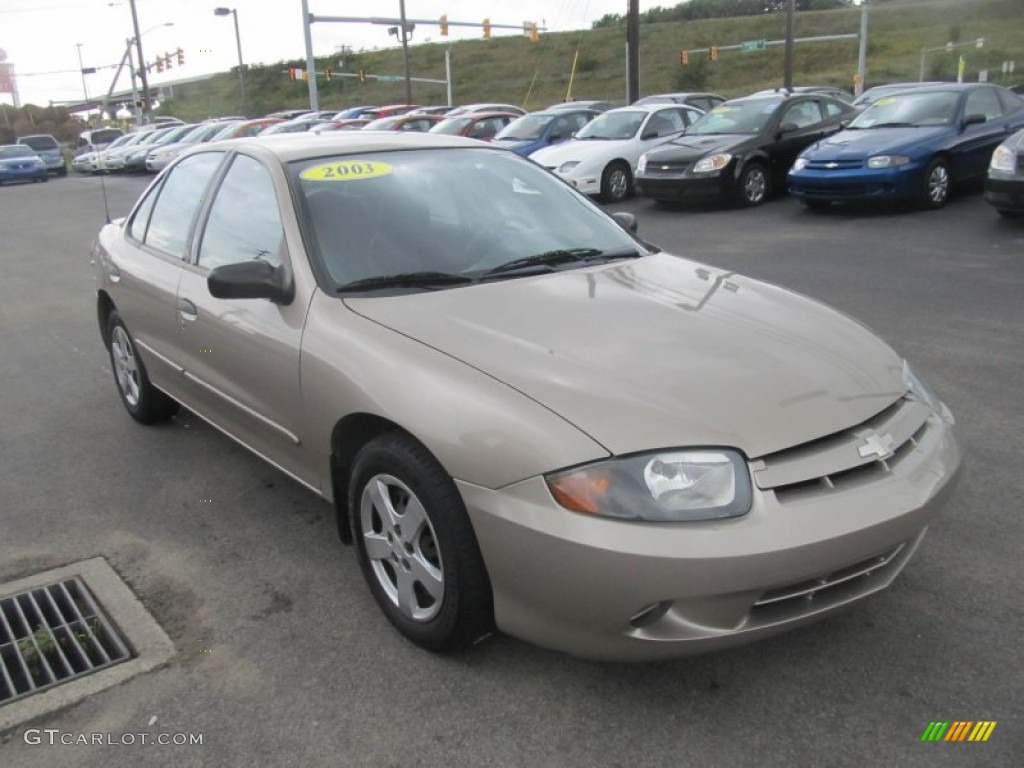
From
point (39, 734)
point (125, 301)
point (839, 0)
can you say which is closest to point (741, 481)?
point (39, 734)

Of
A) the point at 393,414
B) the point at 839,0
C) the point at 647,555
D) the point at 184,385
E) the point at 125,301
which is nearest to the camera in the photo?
the point at 647,555

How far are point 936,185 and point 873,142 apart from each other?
93 centimetres

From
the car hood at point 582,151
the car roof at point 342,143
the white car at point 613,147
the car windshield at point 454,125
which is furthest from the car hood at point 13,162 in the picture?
the car roof at point 342,143

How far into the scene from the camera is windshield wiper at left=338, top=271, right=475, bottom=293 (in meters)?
3.24

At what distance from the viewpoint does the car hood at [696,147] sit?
1299 cm

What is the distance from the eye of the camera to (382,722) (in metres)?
2.55

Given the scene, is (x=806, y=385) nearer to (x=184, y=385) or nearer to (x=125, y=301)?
(x=184, y=385)

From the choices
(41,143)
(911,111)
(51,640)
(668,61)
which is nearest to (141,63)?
(41,143)

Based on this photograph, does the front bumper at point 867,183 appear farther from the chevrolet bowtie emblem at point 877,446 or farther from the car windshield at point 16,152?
the car windshield at point 16,152

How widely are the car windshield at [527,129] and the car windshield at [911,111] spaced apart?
232 inches

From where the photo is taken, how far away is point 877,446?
100 inches

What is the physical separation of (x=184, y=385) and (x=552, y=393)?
93.2 inches

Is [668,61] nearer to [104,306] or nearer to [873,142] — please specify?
[873,142]

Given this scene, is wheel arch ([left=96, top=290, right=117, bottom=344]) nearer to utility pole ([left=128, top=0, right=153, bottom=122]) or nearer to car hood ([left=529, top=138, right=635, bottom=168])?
car hood ([left=529, top=138, right=635, bottom=168])
